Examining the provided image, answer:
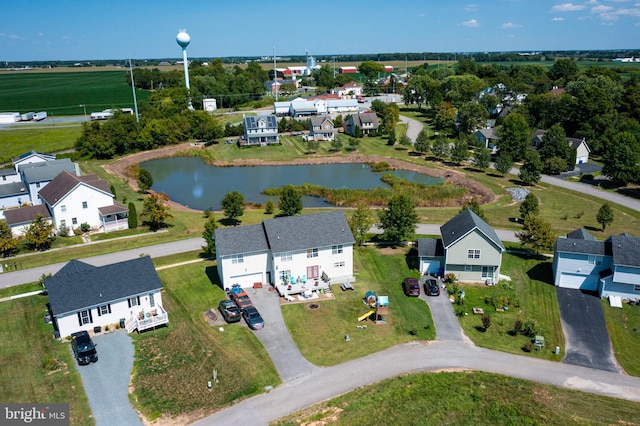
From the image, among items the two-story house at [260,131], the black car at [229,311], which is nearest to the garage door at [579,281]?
the black car at [229,311]

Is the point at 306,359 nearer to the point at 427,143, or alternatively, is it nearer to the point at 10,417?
the point at 10,417

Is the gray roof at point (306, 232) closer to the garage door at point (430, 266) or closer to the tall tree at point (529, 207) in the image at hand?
the garage door at point (430, 266)

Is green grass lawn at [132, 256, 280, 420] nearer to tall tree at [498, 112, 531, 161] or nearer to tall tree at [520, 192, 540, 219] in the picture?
tall tree at [520, 192, 540, 219]

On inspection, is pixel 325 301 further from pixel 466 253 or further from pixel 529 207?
pixel 529 207

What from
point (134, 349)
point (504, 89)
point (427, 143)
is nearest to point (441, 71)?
point (504, 89)

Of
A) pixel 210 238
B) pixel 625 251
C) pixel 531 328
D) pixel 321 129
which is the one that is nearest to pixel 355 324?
pixel 531 328
